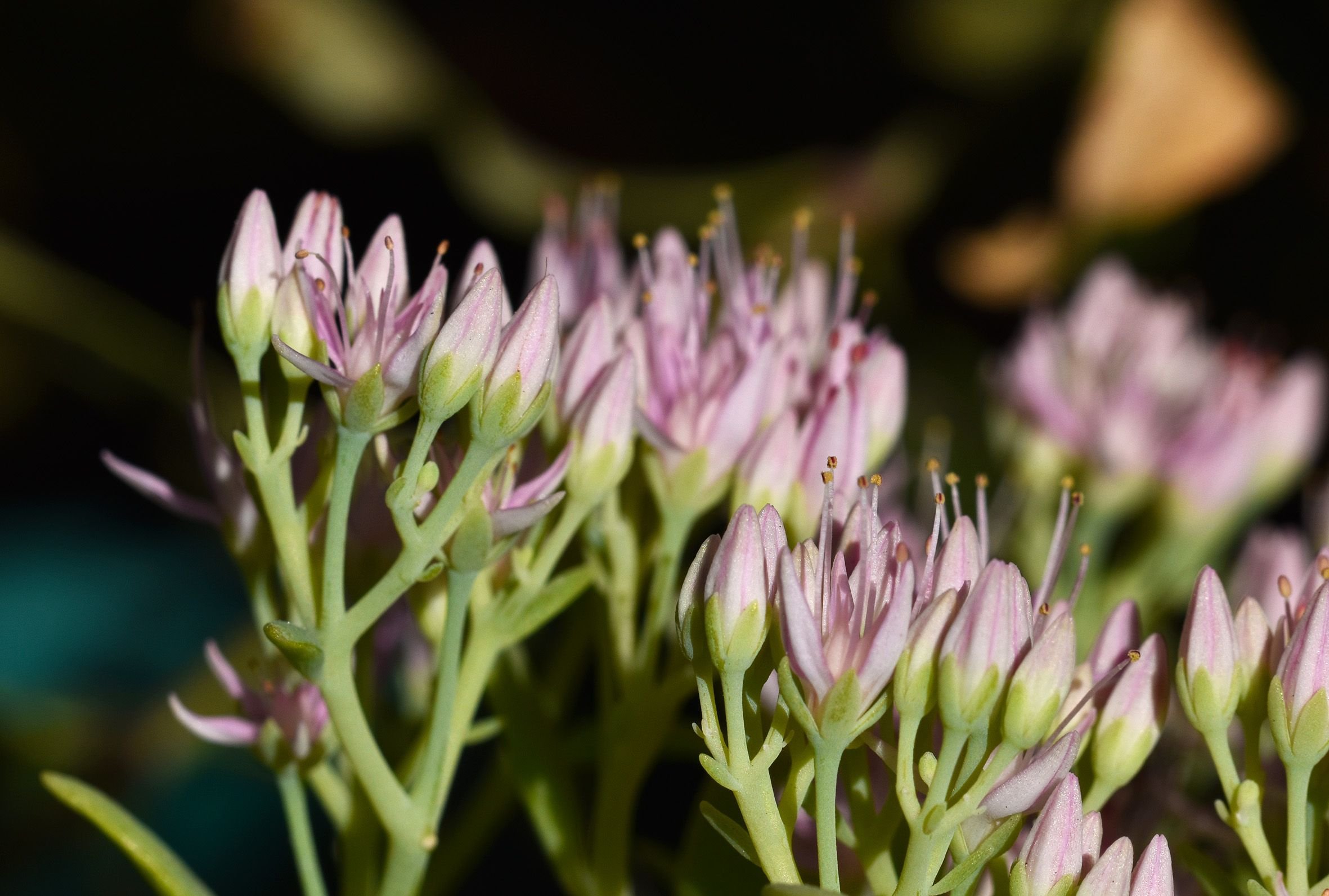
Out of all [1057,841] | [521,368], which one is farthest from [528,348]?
[1057,841]

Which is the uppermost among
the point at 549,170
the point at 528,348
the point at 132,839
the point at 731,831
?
the point at 549,170

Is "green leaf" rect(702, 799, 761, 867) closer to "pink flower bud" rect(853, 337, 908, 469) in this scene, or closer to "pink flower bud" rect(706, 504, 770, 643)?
"pink flower bud" rect(706, 504, 770, 643)

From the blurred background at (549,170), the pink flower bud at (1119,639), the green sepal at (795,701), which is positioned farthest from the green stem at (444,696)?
the blurred background at (549,170)

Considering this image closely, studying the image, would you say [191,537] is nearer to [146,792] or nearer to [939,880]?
[146,792]

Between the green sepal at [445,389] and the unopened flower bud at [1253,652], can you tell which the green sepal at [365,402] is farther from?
the unopened flower bud at [1253,652]

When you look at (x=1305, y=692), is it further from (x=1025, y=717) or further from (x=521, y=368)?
(x=521, y=368)

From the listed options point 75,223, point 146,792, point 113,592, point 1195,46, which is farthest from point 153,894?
point 1195,46
